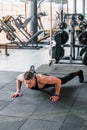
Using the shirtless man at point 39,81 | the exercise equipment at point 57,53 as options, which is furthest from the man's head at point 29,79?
the exercise equipment at point 57,53

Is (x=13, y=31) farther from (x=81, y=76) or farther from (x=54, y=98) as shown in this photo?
(x=54, y=98)

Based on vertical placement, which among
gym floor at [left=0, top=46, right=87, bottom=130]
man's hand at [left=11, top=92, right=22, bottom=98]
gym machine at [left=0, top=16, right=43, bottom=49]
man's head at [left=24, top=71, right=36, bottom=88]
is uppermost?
gym machine at [left=0, top=16, right=43, bottom=49]

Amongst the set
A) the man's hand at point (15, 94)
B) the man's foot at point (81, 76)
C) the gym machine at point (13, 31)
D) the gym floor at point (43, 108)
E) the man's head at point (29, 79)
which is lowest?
the gym floor at point (43, 108)

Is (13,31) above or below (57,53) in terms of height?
above

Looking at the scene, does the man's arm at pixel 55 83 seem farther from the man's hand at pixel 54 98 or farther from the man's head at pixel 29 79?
the man's head at pixel 29 79

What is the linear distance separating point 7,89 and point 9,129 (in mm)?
1376

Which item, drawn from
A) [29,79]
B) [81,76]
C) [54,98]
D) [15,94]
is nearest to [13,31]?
[81,76]

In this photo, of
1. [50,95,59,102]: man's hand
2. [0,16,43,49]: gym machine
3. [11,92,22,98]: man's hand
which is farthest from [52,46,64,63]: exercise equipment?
[0,16,43,49]: gym machine

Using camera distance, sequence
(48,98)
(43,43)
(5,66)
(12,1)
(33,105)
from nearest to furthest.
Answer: (33,105), (48,98), (5,66), (43,43), (12,1)

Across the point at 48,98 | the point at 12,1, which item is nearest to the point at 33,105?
the point at 48,98

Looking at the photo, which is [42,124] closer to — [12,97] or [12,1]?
[12,97]

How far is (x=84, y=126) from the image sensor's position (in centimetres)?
275

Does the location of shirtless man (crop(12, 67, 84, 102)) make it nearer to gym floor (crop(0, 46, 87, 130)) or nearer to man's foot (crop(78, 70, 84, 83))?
gym floor (crop(0, 46, 87, 130))

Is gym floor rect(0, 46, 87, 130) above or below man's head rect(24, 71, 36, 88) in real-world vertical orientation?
below
